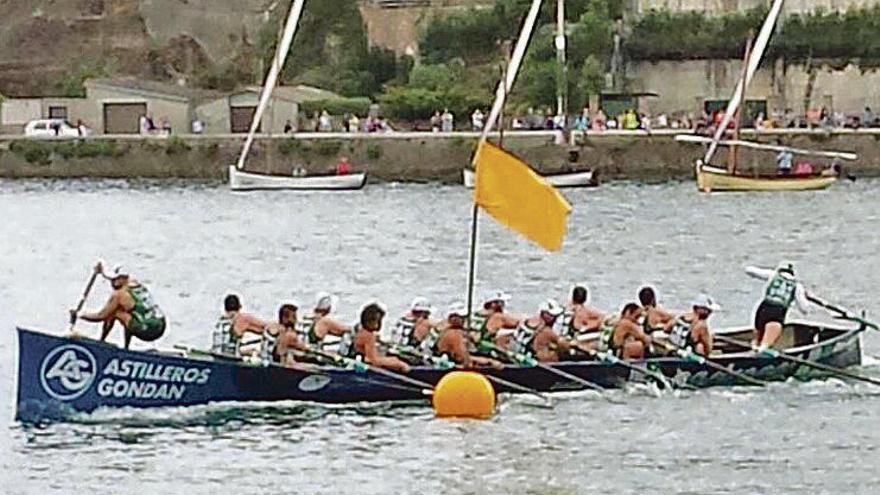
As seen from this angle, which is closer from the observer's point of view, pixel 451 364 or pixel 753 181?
pixel 451 364

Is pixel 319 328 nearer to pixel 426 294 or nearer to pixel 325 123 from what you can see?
→ pixel 426 294

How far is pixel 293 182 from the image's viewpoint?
91000mm

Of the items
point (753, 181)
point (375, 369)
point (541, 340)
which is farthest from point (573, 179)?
point (375, 369)

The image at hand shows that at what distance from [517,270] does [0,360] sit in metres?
22.1

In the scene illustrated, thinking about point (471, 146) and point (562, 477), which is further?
point (471, 146)

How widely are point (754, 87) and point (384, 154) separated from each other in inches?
726

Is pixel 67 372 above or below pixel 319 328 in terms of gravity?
below

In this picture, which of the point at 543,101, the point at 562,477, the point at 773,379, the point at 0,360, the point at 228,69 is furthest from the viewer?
the point at 228,69

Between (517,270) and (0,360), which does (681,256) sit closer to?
(517,270)

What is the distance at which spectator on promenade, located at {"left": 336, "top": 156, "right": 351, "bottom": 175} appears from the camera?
9186 centimetres

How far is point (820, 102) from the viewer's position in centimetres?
10394

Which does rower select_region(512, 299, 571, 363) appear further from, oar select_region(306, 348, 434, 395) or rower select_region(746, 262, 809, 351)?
rower select_region(746, 262, 809, 351)

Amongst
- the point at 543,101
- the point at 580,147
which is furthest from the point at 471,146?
the point at 543,101

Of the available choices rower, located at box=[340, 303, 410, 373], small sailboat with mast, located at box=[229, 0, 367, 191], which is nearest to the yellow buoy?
rower, located at box=[340, 303, 410, 373]
